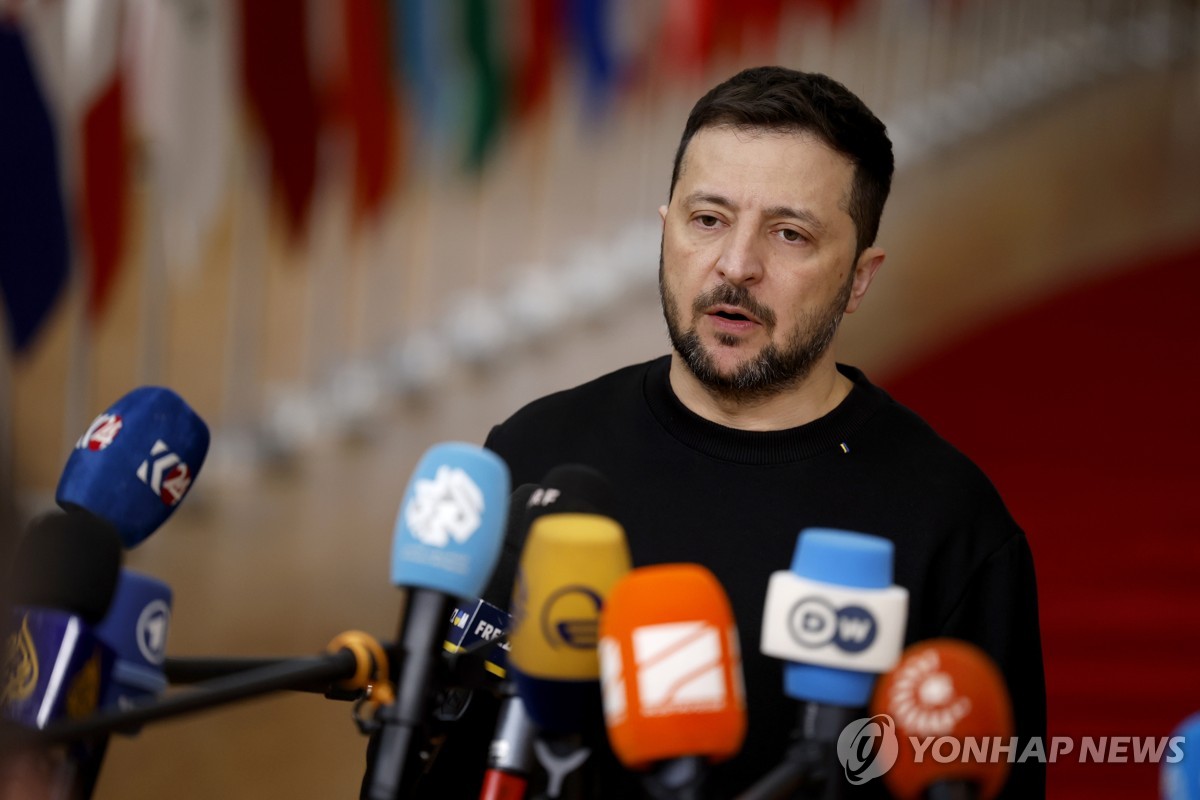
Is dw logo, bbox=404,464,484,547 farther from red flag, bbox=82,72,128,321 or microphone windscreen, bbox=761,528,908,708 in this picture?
red flag, bbox=82,72,128,321

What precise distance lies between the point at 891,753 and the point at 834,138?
75cm

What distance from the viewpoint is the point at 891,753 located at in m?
1.21

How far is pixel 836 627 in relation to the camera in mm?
1145

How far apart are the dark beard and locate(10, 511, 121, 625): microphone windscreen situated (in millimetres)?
728

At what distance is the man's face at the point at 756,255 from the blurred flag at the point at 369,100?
3.01 meters

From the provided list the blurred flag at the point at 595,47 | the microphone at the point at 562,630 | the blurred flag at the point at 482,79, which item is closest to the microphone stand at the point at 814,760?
the microphone at the point at 562,630

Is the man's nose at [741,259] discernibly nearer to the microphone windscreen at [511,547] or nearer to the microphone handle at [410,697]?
the microphone windscreen at [511,547]

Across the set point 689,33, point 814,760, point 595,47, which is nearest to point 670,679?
point 814,760

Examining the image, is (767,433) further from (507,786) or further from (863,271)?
(507,786)

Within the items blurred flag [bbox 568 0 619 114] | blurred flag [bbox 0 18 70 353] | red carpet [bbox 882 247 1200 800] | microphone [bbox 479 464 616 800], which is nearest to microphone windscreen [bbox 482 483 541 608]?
microphone [bbox 479 464 616 800]

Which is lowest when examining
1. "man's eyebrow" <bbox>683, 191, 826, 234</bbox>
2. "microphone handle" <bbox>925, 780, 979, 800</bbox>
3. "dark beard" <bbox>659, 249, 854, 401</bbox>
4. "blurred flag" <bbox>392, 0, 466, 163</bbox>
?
"microphone handle" <bbox>925, 780, 979, 800</bbox>

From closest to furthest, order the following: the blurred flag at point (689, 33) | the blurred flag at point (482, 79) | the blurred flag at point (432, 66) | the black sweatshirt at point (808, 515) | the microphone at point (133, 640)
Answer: the microphone at point (133, 640) < the black sweatshirt at point (808, 515) < the blurred flag at point (432, 66) < the blurred flag at point (482, 79) < the blurred flag at point (689, 33)

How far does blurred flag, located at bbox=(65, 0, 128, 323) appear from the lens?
386 centimetres

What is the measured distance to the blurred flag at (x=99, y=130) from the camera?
386 cm
